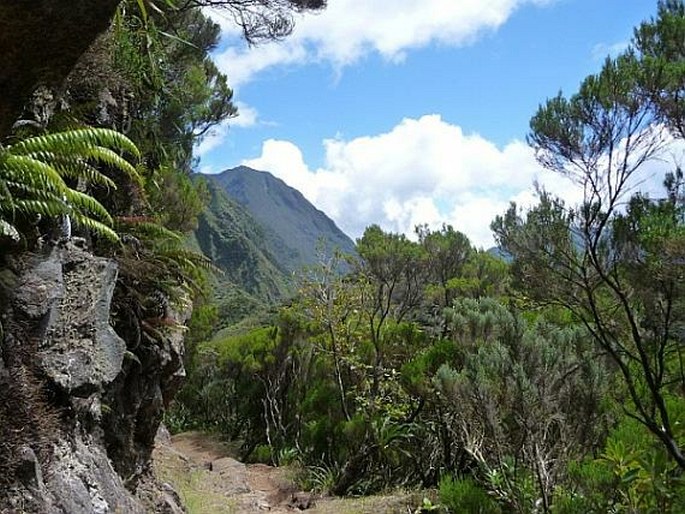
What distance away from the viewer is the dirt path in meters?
8.40

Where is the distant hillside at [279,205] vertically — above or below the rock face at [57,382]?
above

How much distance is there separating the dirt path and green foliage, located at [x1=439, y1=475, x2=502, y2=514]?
1966mm

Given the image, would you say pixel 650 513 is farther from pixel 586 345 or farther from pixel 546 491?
pixel 586 345

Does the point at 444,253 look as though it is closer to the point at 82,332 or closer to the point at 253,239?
the point at 82,332

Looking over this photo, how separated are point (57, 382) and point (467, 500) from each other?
4.12 meters

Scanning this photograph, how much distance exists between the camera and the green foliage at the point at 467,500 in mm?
5953

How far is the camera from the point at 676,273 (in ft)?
15.6

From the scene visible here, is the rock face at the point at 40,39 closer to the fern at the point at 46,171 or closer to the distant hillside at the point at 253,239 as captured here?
the fern at the point at 46,171

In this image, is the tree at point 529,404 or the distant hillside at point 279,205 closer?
the tree at point 529,404

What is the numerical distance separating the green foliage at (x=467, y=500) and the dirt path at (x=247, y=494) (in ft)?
6.45

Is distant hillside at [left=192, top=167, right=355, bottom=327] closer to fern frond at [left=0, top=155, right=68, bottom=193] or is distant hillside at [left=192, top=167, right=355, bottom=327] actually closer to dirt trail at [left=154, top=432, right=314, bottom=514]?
dirt trail at [left=154, top=432, right=314, bottom=514]

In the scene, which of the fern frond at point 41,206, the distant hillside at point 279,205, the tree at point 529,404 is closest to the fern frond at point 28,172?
the fern frond at point 41,206

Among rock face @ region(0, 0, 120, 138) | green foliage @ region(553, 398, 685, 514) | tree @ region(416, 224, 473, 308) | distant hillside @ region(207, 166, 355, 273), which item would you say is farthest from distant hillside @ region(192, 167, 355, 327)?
rock face @ region(0, 0, 120, 138)

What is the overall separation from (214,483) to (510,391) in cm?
677
